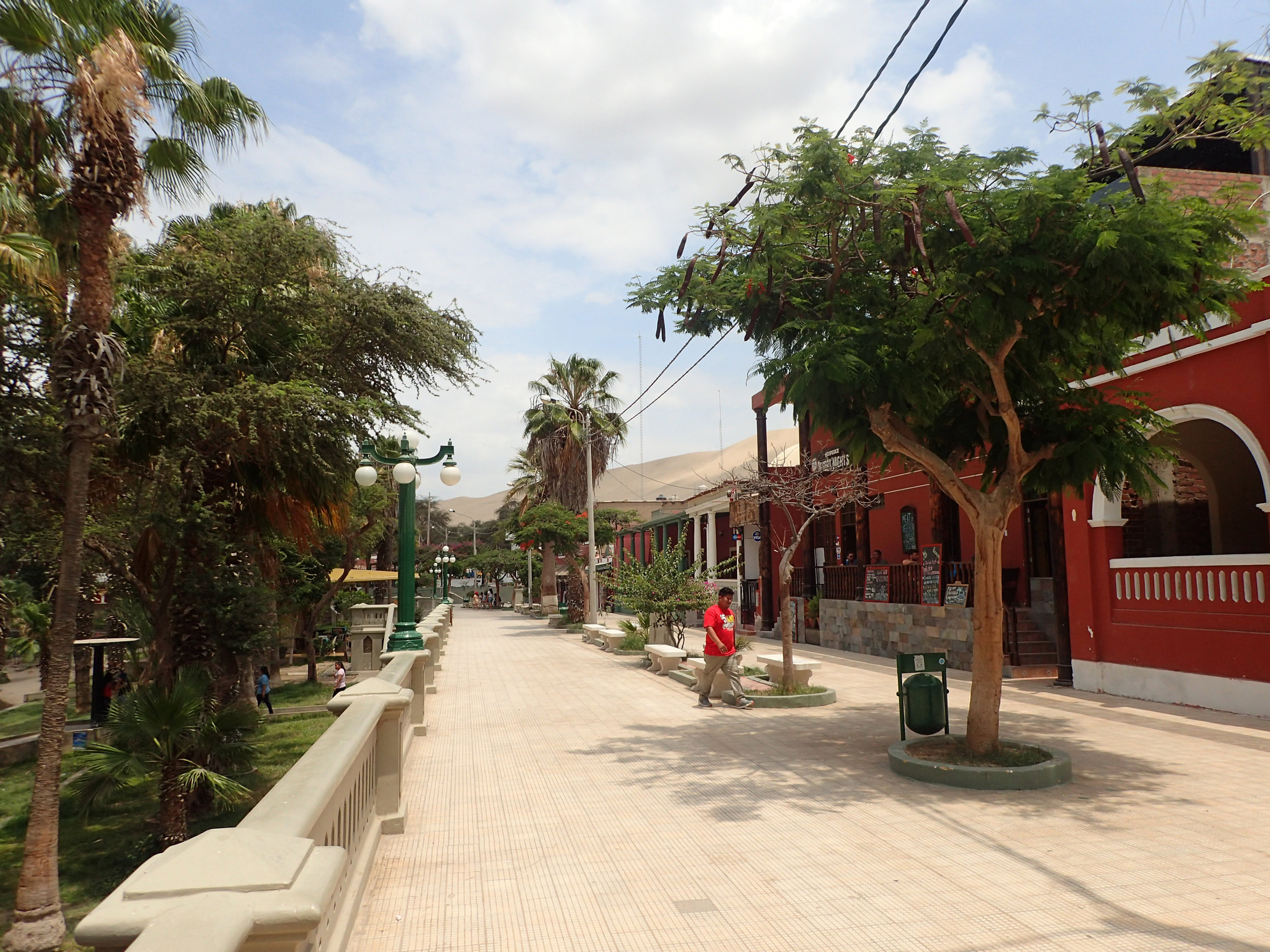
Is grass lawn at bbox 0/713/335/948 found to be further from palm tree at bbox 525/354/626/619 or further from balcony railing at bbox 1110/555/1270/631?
palm tree at bbox 525/354/626/619

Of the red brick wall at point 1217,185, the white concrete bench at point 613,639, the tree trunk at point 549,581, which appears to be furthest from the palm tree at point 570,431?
the red brick wall at point 1217,185

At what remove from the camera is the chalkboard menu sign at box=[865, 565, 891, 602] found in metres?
21.0

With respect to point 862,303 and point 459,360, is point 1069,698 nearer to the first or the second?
point 862,303

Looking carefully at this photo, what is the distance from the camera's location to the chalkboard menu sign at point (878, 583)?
68.9 feet

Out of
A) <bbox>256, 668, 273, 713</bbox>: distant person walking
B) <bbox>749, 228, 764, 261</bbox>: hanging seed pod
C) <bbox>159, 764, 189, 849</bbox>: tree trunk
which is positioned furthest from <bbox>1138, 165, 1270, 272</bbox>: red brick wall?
<bbox>256, 668, 273, 713</bbox>: distant person walking

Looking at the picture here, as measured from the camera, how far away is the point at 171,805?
11.0m

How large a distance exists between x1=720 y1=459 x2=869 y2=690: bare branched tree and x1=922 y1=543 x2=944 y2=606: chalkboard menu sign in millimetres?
1922

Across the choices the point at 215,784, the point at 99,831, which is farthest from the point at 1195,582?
the point at 99,831

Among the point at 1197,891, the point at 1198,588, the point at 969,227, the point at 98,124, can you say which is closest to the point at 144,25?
the point at 98,124

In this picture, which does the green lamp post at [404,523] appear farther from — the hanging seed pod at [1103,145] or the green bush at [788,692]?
the hanging seed pod at [1103,145]

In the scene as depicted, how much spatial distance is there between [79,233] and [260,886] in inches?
399

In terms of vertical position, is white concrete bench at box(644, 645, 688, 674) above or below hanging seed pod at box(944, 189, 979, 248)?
below

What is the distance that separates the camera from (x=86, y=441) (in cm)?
966

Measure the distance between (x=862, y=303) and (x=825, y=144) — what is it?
1975 millimetres
